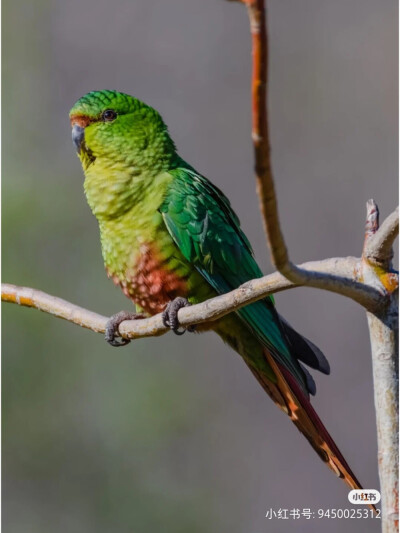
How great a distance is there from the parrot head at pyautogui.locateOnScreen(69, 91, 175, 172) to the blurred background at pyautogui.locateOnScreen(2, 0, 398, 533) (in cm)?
176

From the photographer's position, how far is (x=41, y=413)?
15.5ft

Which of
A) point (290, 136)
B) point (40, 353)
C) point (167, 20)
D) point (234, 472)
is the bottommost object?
point (234, 472)

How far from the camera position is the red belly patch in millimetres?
2652

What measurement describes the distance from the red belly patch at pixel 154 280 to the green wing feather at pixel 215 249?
9 cm

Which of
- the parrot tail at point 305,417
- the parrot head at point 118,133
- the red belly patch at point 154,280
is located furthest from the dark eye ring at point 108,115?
the parrot tail at point 305,417

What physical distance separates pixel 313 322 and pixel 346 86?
64.6 inches

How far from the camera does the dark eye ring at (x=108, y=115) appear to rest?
2.81m

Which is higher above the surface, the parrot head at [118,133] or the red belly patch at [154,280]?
the parrot head at [118,133]

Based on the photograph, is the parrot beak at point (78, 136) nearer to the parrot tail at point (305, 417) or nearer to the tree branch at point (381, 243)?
the parrot tail at point (305, 417)

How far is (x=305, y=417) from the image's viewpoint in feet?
8.73

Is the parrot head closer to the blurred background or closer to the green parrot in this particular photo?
the green parrot

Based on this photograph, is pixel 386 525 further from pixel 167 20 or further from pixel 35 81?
pixel 35 81

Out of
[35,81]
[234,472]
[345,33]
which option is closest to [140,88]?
[35,81]

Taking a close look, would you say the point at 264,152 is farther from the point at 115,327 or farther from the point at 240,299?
the point at 115,327
